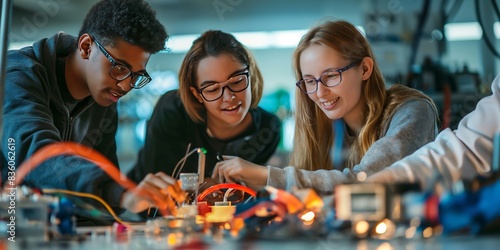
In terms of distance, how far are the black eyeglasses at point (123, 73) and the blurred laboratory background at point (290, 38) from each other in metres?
0.16

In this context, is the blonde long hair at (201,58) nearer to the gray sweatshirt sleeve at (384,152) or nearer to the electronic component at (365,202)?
the gray sweatshirt sleeve at (384,152)

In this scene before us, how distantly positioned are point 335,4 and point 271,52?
1.49 metres

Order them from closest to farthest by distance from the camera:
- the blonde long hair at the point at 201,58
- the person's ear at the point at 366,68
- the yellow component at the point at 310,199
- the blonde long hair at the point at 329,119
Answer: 1. the yellow component at the point at 310,199
2. the blonde long hair at the point at 329,119
3. the person's ear at the point at 366,68
4. the blonde long hair at the point at 201,58

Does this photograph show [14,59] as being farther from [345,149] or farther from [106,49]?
[345,149]

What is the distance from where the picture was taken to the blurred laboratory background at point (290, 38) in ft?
9.14

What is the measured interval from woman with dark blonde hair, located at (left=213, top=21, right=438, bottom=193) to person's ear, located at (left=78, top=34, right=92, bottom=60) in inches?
23.4

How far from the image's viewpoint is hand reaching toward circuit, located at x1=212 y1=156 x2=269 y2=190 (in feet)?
6.40

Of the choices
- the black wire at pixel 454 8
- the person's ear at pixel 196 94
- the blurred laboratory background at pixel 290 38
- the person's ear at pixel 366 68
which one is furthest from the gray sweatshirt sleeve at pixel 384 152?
the black wire at pixel 454 8

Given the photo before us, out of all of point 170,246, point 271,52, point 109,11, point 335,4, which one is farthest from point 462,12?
point 170,246

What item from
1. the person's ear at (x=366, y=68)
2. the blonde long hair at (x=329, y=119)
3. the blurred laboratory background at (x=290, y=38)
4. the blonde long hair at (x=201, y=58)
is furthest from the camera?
the blurred laboratory background at (x=290, y=38)

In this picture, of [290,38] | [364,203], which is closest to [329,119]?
[364,203]

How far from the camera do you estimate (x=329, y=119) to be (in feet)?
7.58

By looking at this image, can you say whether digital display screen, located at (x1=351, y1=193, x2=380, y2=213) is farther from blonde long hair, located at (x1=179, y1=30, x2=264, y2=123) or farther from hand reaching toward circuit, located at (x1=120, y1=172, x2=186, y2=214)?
blonde long hair, located at (x1=179, y1=30, x2=264, y2=123)

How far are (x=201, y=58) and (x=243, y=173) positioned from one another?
663 mm
